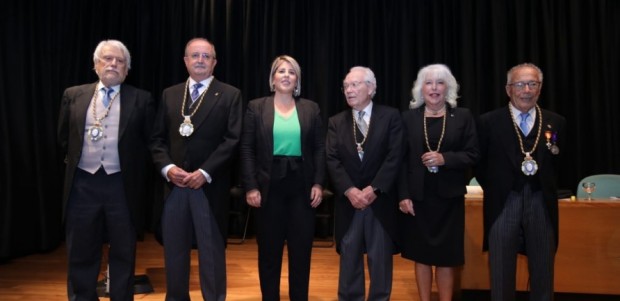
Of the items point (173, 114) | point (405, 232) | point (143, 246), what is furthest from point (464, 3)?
point (143, 246)

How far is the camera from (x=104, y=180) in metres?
2.86

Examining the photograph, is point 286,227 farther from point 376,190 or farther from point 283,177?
point 376,190

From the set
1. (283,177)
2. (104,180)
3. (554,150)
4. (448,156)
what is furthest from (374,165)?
(104,180)

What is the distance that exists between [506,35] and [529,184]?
366 cm

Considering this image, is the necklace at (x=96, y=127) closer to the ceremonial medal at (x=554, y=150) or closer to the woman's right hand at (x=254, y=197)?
the woman's right hand at (x=254, y=197)

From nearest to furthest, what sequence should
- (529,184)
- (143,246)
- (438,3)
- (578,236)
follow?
(529,184)
(578,236)
(143,246)
(438,3)

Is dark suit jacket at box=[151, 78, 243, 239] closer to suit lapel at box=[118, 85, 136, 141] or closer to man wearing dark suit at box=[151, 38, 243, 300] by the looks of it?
man wearing dark suit at box=[151, 38, 243, 300]

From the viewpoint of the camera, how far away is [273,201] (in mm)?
2910

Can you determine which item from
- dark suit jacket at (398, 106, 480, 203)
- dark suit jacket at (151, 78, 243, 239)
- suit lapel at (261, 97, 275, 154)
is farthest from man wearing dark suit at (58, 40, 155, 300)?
dark suit jacket at (398, 106, 480, 203)

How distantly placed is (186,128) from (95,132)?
0.51 meters

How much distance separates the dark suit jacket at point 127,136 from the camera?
2854mm

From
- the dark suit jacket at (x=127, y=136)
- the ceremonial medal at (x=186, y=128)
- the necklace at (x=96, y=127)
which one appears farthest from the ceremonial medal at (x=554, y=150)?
the necklace at (x=96, y=127)

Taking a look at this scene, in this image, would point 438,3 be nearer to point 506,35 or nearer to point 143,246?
point 506,35

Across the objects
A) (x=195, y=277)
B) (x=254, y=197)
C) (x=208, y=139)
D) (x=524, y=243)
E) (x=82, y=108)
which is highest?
(x=82, y=108)
